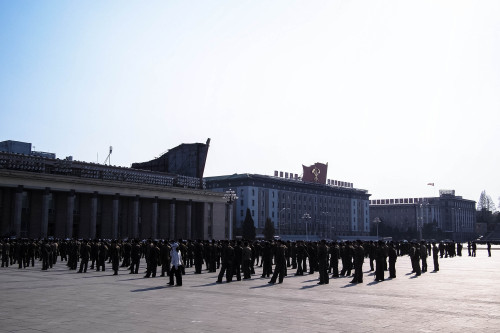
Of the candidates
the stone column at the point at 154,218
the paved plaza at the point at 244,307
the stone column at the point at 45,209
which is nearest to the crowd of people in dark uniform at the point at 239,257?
the paved plaza at the point at 244,307

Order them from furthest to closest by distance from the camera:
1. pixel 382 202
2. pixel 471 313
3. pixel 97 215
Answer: pixel 382 202, pixel 97 215, pixel 471 313

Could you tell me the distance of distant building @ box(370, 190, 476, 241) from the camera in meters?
176

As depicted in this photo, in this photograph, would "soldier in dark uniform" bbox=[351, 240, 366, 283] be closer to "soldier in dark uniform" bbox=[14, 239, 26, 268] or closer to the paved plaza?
the paved plaza

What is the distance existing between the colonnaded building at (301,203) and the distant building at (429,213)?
3281 cm

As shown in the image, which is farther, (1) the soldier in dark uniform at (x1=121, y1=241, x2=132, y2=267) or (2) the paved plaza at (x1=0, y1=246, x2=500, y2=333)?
(1) the soldier in dark uniform at (x1=121, y1=241, x2=132, y2=267)

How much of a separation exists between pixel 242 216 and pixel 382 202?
9012 centimetres

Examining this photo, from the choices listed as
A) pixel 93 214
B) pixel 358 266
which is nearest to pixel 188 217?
pixel 93 214

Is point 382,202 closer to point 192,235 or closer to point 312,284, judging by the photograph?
point 192,235

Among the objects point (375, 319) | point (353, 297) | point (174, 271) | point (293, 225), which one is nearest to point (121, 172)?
point (174, 271)

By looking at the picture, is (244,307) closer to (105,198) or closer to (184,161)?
(105,198)

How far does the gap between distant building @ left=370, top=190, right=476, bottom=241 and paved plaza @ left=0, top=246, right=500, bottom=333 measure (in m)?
159

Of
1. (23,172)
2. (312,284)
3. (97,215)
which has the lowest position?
(312,284)

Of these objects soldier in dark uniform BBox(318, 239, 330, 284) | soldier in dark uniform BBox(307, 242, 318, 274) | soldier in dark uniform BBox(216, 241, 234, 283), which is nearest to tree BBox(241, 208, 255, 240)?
soldier in dark uniform BBox(307, 242, 318, 274)

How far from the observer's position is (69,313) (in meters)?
12.5
